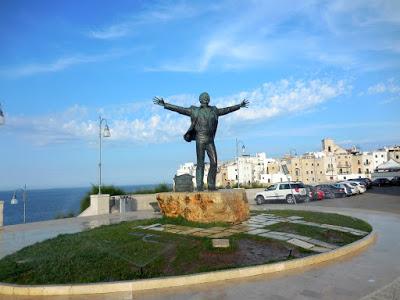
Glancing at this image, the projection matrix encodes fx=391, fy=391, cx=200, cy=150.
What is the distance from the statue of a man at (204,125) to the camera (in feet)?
38.2

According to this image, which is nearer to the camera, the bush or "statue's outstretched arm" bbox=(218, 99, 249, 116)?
"statue's outstretched arm" bbox=(218, 99, 249, 116)

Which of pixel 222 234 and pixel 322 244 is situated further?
pixel 222 234

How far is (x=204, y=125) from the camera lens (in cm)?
1159

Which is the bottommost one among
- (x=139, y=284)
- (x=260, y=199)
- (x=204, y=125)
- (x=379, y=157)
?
(x=139, y=284)

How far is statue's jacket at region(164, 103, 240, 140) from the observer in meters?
11.7

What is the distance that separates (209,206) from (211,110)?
2.98 meters

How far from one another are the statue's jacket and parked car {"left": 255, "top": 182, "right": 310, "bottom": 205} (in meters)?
16.3

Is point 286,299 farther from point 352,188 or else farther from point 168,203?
point 352,188

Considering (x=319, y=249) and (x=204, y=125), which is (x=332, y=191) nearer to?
(x=204, y=125)

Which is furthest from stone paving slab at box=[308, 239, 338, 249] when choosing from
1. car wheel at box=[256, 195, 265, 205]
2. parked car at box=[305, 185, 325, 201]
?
parked car at box=[305, 185, 325, 201]

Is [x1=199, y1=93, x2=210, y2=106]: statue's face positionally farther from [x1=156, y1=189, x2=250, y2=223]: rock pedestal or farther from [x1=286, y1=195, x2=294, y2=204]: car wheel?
[x1=286, y1=195, x2=294, y2=204]: car wheel

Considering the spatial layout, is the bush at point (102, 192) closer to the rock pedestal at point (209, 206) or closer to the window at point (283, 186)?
the window at point (283, 186)

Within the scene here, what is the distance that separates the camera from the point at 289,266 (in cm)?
721

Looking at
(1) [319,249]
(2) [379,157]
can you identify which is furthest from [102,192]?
(2) [379,157]
